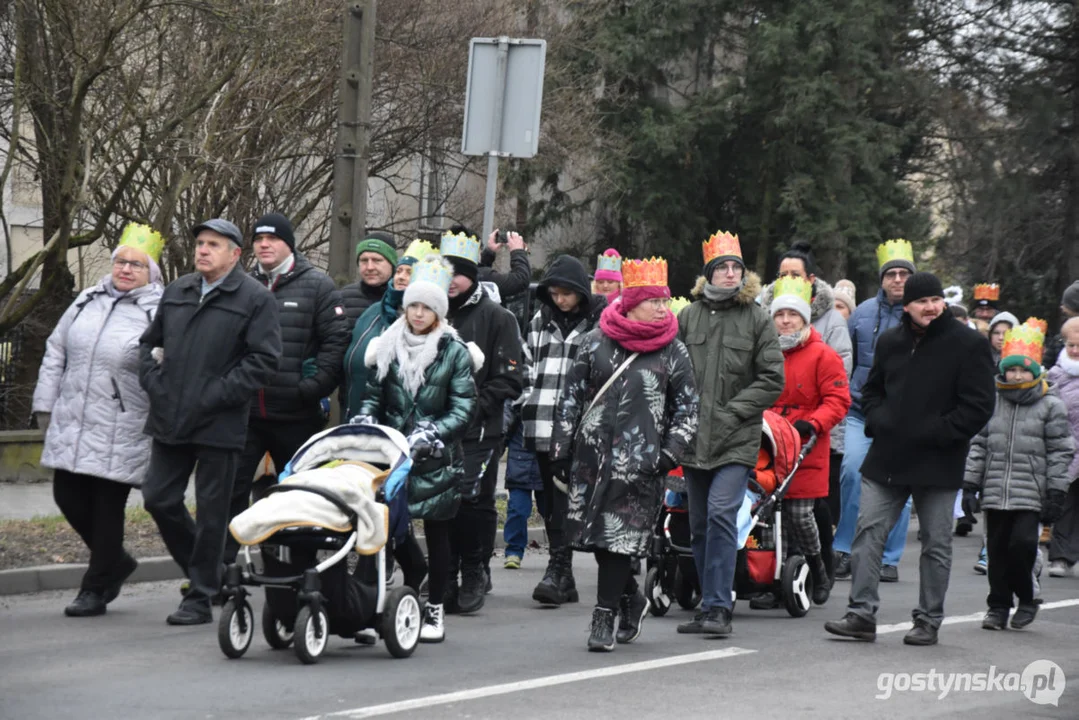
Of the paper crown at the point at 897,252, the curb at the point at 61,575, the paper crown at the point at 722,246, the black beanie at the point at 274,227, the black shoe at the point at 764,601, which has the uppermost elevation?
Result: the paper crown at the point at 897,252

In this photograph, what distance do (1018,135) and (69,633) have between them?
76.1 feet

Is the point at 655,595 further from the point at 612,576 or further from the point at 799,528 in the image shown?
the point at 612,576

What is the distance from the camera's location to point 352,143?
40.4 feet

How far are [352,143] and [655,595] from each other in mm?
4086

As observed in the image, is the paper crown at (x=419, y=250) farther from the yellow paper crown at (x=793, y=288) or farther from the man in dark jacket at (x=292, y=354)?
the yellow paper crown at (x=793, y=288)

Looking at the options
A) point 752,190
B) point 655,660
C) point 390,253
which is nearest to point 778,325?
point 390,253

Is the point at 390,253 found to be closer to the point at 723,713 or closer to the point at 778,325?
the point at 778,325

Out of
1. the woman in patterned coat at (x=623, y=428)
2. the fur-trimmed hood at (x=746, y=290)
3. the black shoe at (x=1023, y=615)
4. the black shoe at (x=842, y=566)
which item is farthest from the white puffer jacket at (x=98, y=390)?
the black shoe at (x=842, y=566)

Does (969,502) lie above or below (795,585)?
below

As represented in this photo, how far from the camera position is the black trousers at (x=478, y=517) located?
1022 centimetres

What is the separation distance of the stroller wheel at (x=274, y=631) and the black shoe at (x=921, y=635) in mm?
3341

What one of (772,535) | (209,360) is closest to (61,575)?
(209,360)

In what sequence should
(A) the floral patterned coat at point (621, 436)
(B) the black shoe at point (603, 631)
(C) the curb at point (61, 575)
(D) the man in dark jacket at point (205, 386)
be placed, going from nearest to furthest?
(A) the floral patterned coat at point (621, 436), (B) the black shoe at point (603, 631), (D) the man in dark jacket at point (205, 386), (C) the curb at point (61, 575)

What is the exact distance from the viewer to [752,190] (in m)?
35.8
